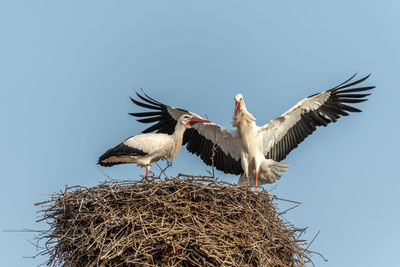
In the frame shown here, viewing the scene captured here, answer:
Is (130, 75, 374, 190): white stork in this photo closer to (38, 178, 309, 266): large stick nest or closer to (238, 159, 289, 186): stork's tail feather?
(238, 159, 289, 186): stork's tail feather

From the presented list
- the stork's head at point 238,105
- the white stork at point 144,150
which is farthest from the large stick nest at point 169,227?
the stork's head at point 238,105

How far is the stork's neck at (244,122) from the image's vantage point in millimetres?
8438

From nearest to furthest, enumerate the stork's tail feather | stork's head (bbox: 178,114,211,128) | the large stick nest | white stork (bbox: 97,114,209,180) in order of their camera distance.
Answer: the large stick nest
white stork (bbox: 97,114,209,180)
stork's head (bbox: 178,114,211,128)
the stork's tail feather

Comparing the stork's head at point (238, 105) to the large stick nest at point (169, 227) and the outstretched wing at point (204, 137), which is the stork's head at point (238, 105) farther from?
the large stick nest at point (169, 227)

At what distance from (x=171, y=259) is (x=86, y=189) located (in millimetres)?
1331

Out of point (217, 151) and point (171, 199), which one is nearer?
point (171, 199)

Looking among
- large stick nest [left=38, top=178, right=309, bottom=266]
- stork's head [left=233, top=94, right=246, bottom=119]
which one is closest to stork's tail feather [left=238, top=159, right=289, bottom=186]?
stork's head [left=233, top=94, right=246, bottom=119]

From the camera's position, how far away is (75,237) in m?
6.15

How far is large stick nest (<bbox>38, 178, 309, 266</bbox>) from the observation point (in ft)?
19.1

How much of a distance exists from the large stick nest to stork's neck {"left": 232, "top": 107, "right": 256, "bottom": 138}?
6.35 feet

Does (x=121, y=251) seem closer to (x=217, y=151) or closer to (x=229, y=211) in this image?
(x=229, y=211)

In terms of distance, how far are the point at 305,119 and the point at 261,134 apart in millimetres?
718

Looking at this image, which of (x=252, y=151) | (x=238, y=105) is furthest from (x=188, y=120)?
(x=252, y=151)

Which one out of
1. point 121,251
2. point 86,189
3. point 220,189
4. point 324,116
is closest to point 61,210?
point 86,189
